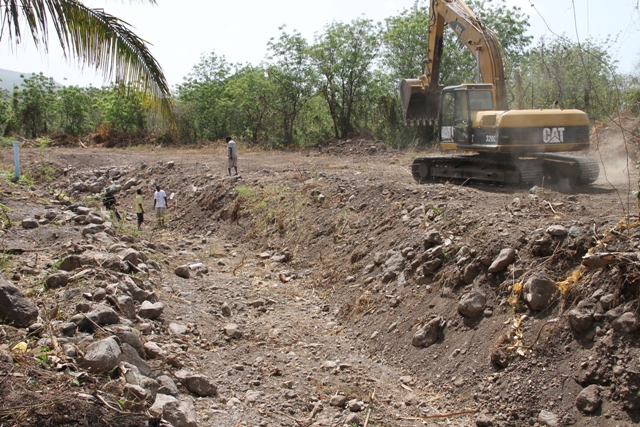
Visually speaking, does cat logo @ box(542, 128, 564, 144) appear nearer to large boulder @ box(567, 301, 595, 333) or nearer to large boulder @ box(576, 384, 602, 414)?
large boulder @ box(567, 301, 595, 333)

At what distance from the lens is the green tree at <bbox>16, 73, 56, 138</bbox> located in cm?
3484

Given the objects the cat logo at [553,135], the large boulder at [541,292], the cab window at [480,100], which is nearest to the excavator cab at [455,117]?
the cab window at [480,100]

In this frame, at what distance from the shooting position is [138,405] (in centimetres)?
440

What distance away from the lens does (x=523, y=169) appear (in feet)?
36.9

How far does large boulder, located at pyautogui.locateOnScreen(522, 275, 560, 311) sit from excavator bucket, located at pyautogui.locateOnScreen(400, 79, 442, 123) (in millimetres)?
8953

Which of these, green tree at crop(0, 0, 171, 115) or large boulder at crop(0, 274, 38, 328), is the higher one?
green tree at crop(0, 0, 171, 115)

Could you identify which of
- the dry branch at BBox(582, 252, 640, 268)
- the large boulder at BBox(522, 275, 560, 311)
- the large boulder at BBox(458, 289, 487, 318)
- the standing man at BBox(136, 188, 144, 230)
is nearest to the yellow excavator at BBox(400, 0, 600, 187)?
the large boulder at BBox(458, 289, 487, 318)

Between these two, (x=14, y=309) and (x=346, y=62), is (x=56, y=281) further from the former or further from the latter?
(x=346, y=62)

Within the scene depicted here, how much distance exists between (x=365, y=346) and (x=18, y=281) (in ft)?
13.1

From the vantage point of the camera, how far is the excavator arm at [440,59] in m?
12.4

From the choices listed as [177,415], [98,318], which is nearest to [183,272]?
[98,318]

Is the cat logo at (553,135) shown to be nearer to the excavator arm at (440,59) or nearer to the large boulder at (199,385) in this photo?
the excavator arm at (440,59)

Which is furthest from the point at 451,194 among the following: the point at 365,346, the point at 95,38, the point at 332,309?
the point at 95,38

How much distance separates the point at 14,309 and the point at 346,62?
78.6ft
